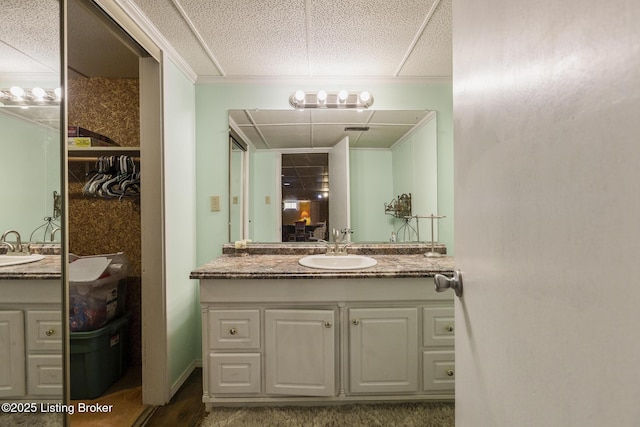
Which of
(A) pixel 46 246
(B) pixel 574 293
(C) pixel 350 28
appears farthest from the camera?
(C) pixel 350 28

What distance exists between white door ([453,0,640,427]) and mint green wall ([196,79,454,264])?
62.2 inches

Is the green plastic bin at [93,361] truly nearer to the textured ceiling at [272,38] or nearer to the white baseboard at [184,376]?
the white baseboard at [184,376]

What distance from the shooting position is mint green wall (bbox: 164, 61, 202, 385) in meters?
1.77

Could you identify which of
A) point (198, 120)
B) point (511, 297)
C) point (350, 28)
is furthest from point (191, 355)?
point (350, 28)

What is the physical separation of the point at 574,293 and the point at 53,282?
60.5 inches

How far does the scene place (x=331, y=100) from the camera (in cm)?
212

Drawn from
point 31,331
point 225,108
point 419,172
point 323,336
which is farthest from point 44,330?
point 419,172

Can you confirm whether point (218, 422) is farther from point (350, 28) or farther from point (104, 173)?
point (350, 28)

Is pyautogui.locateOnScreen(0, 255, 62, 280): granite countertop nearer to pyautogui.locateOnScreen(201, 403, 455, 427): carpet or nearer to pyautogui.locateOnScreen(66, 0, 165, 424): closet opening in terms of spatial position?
pyautogui.locateOnScreen(66, 0, 165, 424): closet opening

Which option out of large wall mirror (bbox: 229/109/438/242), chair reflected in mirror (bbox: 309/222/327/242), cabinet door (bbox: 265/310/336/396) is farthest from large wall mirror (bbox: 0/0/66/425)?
chair reflected in mirror (bbox: 309/222/327/242)

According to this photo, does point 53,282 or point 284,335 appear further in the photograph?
point 284,335

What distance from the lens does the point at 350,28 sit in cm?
156

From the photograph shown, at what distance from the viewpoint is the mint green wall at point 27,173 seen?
0.89 meters

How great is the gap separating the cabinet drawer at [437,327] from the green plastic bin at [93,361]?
6.60ft
